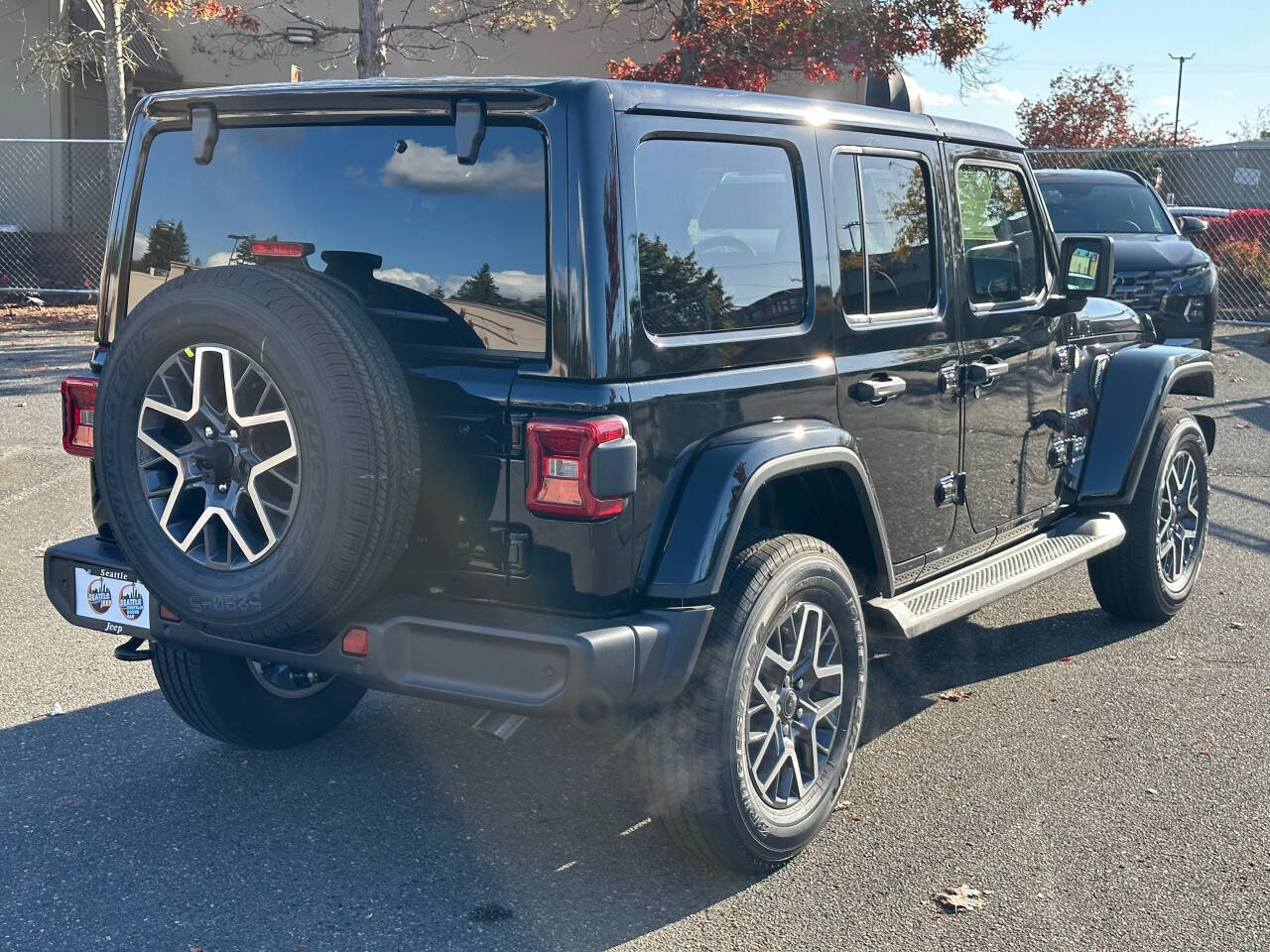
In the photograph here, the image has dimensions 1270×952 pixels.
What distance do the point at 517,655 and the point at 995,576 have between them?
222 centimetres

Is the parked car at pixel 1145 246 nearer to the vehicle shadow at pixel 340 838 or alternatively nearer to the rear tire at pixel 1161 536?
the rear tire at pixel 1161 536

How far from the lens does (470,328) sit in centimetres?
338

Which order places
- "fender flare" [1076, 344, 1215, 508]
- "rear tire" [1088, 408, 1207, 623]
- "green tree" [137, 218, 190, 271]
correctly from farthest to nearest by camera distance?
1. "rear tire" [1088, 408, 1207, 623]
2. "fender flare" [1076, 344, 1215, 508]
3. "green tree" [137, 218, 190, 271]

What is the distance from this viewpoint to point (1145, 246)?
12.3 meters

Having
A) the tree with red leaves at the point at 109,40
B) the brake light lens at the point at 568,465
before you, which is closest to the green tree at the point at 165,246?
the brake light lens at the point at 568,465

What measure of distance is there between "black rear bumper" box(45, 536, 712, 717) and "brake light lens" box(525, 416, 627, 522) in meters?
0.28

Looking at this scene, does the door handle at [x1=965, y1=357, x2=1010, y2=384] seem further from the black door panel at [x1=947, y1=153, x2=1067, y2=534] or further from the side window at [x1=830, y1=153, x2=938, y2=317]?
the side window at [x1=830, y1=153, x2=938, y2=317]

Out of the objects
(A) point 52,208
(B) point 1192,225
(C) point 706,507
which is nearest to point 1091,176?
(B) point 1192,225

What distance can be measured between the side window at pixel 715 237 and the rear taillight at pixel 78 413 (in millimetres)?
1698

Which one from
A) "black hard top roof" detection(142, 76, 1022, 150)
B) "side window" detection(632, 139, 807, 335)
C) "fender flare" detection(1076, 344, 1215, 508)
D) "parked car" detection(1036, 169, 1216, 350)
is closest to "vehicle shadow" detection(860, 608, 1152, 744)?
"fender flare" detection(1076, 344, 1215, 508)

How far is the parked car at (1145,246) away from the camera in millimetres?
12148

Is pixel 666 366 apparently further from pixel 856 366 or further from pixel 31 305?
pixel 31 305

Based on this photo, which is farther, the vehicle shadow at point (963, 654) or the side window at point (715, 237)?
the vehicle shadow at point (963, 654)

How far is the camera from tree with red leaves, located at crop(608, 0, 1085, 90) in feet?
42.1
